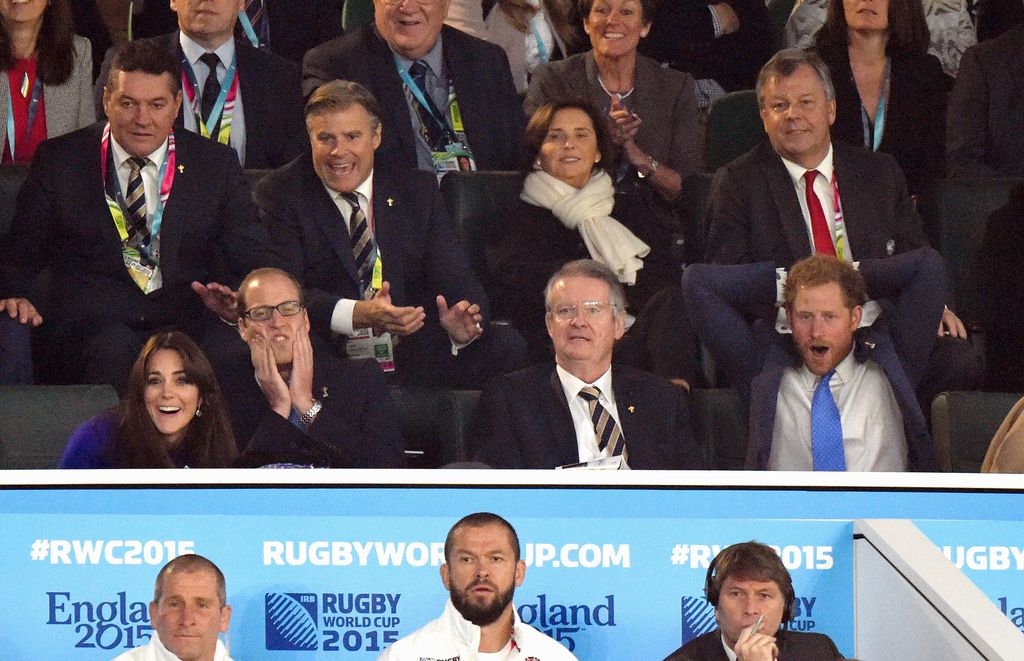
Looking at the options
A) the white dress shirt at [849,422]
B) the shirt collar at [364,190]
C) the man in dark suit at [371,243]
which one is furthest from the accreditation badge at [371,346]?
the white dress shirt at [849,422]

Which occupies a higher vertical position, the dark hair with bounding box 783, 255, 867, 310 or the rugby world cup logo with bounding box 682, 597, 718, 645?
the dark hair with bounding box 783, 255, 867, 310

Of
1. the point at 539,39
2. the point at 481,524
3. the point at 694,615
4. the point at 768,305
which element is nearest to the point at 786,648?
the point at 694,615

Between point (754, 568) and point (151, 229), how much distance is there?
2.78m

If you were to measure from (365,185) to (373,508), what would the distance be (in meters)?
2.38

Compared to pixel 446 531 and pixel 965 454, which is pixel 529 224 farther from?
pixel 446 531

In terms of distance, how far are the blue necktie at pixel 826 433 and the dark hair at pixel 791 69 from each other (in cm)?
112

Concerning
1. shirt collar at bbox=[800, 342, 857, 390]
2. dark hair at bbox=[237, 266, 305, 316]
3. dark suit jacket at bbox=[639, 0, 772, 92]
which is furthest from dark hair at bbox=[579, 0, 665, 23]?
dark hair at bbox=[237, 266, 305, 316]

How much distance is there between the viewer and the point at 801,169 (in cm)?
529

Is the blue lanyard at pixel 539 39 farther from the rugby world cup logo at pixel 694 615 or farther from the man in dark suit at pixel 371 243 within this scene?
the rugby world cup logo at pixel 694 615

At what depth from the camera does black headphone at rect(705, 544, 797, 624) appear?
111 inches

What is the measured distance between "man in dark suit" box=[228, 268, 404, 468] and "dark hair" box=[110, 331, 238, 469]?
18 cm

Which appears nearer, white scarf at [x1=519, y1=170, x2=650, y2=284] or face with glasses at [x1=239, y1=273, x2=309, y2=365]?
face with glasses at [x1=239, y1=273, x2=309, y2=365]

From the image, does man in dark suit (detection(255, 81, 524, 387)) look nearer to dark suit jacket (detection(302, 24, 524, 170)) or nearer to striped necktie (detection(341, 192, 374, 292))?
striped necktie (detection(341, 192, 374, 292))

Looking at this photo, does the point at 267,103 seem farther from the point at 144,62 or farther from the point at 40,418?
the point at 40,418
